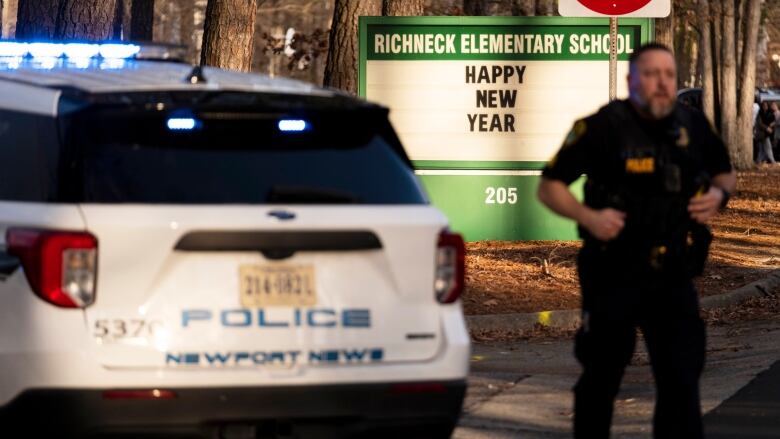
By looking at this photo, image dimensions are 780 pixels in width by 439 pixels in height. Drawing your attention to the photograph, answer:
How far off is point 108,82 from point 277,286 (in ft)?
3.40

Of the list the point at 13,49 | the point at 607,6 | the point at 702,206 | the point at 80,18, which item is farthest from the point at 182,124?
the point at 80,18

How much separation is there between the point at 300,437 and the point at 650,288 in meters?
1.48

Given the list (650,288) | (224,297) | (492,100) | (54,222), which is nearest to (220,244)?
(224,297)

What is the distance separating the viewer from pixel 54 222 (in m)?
5.90

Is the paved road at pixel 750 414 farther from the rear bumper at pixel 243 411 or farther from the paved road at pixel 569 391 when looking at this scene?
→ the rear bumper at pixel 243 411

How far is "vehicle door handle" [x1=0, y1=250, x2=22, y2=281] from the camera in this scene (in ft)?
19.7

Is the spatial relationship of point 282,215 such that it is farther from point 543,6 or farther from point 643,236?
point 543,6

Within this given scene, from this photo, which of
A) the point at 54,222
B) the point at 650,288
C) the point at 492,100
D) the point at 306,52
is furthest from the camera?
the point at 306,52

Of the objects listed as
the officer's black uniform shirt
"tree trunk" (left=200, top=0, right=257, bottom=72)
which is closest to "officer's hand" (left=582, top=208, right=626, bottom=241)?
the officer's black uniform shirt

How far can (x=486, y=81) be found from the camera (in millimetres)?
15711

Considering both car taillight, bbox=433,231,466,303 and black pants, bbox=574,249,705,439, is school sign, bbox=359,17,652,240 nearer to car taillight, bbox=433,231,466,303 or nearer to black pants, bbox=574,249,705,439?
black pants, bbox=574,249,705,439

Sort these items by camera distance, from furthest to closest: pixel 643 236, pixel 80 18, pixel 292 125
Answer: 1. pixel 80 18
2. pixel 643 236
3. pixel 292 125

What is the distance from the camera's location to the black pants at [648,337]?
6602 mm

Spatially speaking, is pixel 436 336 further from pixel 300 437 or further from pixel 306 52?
pixel 306 52
